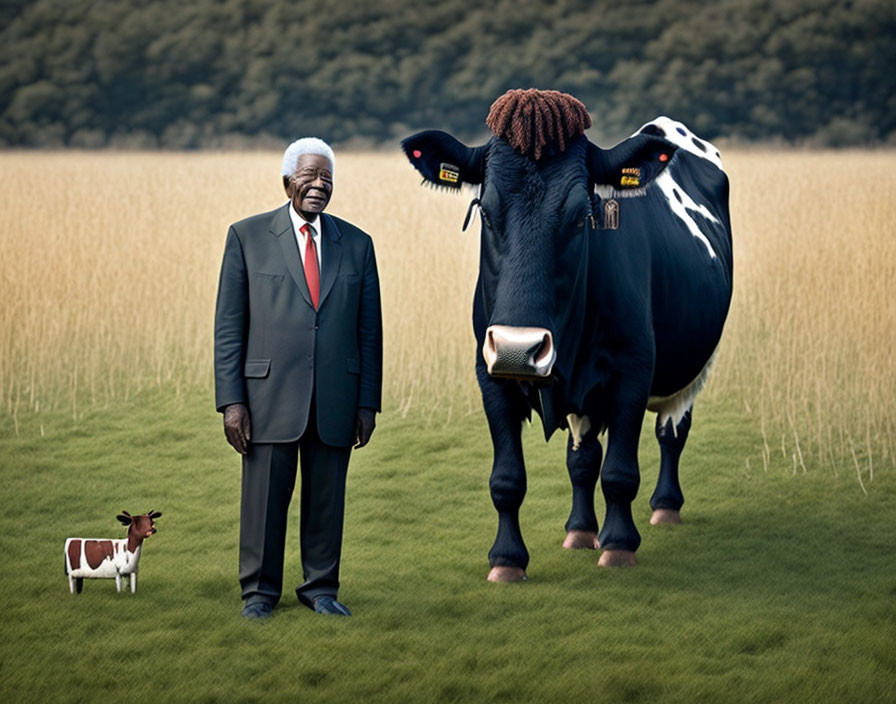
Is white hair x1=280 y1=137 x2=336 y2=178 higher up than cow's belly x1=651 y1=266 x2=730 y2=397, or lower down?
higher up

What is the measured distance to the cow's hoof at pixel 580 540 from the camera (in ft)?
23.1

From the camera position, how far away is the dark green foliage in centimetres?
4641

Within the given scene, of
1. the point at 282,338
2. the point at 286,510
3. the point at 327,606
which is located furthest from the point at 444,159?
the point at 327,606

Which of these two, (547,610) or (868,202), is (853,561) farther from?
(868,202)

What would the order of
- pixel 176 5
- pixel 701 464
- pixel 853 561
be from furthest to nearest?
pixel 176 5
pixel 701 464
pixel 853 561

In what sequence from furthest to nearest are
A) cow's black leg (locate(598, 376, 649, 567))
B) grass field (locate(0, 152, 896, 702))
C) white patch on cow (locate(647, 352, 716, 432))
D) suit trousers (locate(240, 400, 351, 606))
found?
white patch on cow (locate(647, 352, 716, 432)) → cow's black leg (locate(598, 376, 649, 567)) → suit trousers (locate(240, 400, 351, 606)) → grass field (locate(0, 152, 896, 702))

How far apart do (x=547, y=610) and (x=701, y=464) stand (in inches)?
137

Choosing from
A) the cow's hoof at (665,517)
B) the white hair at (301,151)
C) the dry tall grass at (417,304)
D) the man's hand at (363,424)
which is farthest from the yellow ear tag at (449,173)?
the dry tall grass at (417,304)

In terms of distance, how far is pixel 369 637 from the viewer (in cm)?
543

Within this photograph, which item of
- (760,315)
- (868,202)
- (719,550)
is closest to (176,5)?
(868,202)

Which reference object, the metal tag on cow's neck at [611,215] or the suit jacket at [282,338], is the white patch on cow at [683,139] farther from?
the suit jacket at [282,338]

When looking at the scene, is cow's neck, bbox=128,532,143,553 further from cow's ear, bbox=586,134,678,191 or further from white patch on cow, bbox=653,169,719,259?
white patch on cow, bbox=653,169,719,259

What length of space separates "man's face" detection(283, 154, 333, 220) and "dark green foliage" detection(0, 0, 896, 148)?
129 feet

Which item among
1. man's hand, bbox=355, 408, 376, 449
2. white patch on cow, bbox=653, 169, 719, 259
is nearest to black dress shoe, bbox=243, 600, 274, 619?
man's hand, bbox=355, 408, 376, 449
